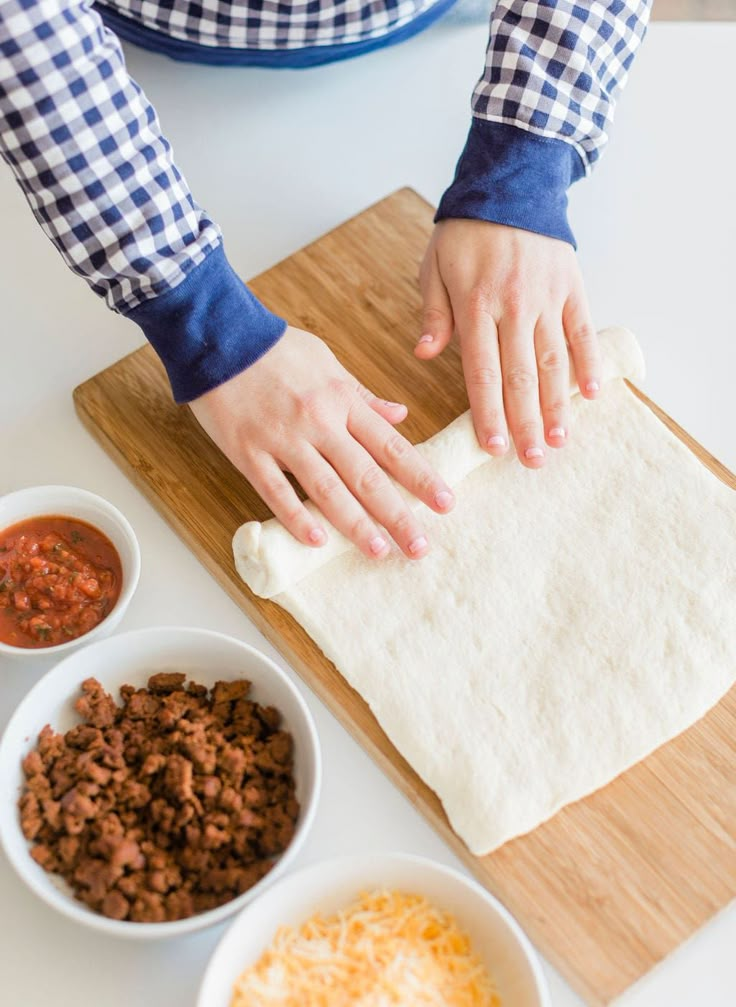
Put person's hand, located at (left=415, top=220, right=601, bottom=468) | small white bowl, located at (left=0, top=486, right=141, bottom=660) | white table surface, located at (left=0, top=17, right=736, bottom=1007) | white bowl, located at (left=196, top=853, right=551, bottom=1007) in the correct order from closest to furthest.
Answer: white bowl, located at (left=196, top=853, right=551, bottom=1007) < white table surface, located at (left=0, top=17, right=736, bottom=1007) < small white bowl, located at (left=0, top=486, right=141, bottom=660) < person's hand, located at (left=415, top=220, right=601, bottom=468)

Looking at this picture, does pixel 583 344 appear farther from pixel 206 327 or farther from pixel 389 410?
pixel 206 327

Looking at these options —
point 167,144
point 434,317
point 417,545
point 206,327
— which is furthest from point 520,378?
point 167,144

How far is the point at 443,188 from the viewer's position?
1.53m

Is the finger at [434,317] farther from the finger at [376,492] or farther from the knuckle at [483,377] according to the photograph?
the finger at [376,492]

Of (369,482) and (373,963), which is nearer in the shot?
(373,963)

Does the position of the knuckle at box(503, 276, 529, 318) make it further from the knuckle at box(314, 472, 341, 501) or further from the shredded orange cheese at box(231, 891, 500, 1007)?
the shredded orange cheese at box(231, 891, 500, 1007)

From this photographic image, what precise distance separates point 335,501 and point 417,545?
0.10 m

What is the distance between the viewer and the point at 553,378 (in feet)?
4.08

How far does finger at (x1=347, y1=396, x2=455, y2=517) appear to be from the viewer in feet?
3.80

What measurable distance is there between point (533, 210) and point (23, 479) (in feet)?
2.25

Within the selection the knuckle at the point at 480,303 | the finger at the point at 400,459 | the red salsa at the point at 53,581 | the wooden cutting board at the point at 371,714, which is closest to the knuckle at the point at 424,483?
the finger at the point at 400,459

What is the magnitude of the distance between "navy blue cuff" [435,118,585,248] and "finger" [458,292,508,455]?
12 cm

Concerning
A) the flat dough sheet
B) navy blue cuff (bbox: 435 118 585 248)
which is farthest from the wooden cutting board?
navy blue cuff (bbox: 435 118 585 248)

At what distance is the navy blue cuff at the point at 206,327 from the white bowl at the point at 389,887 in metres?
0.54
